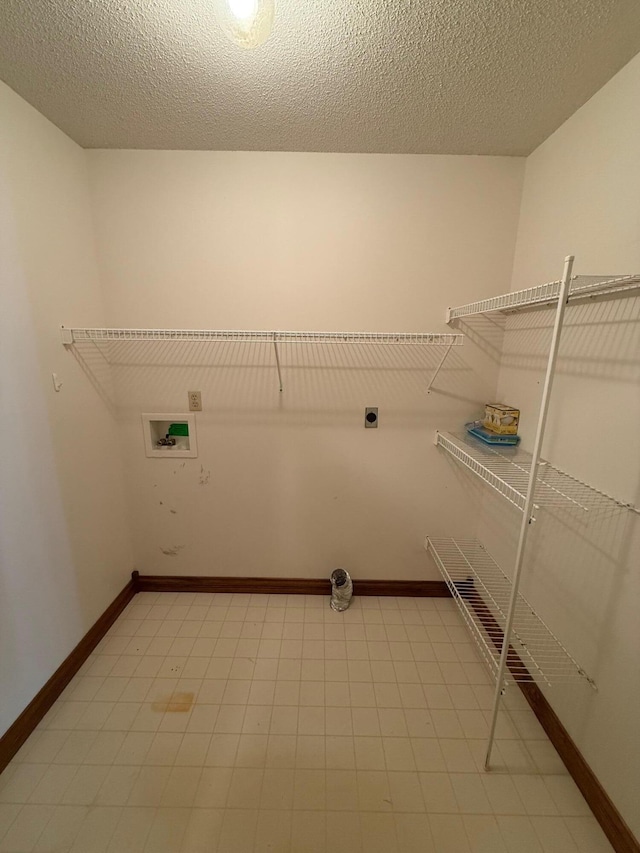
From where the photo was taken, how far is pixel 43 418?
134 centimetres

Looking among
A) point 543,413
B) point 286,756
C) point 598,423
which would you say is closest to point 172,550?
point 286,756

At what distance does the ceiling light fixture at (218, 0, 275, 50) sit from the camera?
735 millimetres

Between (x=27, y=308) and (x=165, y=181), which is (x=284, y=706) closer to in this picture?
(x=27, y=308)

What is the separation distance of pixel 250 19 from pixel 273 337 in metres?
0.96

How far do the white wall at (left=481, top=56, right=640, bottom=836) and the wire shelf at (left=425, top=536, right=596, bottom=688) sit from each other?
62 mm

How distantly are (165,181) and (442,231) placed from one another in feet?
4.30

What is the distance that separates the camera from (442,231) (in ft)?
5.21

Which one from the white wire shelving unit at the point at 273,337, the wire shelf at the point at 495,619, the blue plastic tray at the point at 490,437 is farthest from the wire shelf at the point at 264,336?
the wire shelf at the point at 495,619

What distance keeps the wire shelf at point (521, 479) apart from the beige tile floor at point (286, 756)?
0.92 metres

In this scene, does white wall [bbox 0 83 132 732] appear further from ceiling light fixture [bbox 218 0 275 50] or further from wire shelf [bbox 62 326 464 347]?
ceiling light fixture [bbox 218 0 275 50]

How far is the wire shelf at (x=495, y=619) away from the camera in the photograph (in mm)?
1253

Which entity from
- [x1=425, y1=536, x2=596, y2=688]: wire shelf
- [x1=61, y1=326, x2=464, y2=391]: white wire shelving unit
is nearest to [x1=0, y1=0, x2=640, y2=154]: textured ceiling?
[x1=61, y1=326, x2=464, y2=391]: white wire shelving unit

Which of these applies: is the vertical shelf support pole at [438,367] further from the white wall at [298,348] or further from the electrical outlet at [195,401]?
the electrical outlet at [195,401]

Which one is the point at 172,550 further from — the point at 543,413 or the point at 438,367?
the point at 543,413
